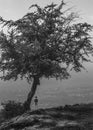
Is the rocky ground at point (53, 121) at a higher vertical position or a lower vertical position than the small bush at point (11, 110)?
lower

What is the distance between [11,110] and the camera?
33.6m

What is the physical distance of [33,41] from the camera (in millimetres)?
33031

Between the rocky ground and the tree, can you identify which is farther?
the tree

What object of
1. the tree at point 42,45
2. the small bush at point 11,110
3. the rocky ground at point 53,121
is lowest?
the rocky ground at point 53,121

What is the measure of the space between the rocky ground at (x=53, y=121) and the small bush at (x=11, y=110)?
784cm

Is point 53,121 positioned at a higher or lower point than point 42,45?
lower

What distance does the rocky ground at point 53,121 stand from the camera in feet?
68.7

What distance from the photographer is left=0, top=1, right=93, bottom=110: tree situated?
32.1 meters

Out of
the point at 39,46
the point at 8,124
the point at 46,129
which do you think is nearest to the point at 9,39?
the point at 39,46

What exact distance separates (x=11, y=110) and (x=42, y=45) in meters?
9.03

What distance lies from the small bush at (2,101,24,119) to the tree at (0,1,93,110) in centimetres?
116

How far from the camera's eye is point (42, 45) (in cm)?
3278

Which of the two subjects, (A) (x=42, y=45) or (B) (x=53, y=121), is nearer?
(B) (x=53, y=121)

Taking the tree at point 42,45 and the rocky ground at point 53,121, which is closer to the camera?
the rocky ground at point 53,121
